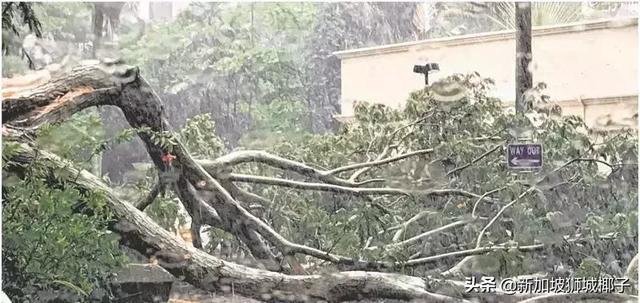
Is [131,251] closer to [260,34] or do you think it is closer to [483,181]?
[260,34]

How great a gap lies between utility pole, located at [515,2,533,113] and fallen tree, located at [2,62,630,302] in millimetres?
349

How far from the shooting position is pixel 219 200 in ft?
12.6

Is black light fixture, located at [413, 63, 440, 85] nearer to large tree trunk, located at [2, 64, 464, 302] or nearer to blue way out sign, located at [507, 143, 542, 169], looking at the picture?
blue way out sign, located at [507, 143, 542, 169]

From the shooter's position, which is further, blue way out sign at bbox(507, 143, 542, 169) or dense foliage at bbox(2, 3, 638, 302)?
blue way out sign at bbox(507, 143, 542, 169)

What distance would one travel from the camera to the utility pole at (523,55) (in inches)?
152

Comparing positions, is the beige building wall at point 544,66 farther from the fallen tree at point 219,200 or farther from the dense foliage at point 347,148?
the fallen tree at point 219,200

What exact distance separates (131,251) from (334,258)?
783 mm

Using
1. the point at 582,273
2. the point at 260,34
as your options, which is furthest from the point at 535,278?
the point at 260,34

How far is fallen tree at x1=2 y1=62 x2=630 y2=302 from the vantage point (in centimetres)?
374

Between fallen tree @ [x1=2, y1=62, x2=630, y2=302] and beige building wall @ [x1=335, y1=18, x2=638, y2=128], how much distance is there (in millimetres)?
277

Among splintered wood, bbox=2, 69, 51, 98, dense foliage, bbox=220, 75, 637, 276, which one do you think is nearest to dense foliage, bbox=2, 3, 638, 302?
dense foliage, bbox=220, 75, 637, 276

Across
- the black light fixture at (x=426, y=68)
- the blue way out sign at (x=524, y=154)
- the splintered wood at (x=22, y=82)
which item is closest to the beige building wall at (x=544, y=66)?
the black light fixture at (x=426, y=68)

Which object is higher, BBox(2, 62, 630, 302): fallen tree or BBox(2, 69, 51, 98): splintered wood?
BBox(2, 69, 51, 98): splintered wood

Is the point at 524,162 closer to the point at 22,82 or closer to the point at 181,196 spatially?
A: the point at 181,196
